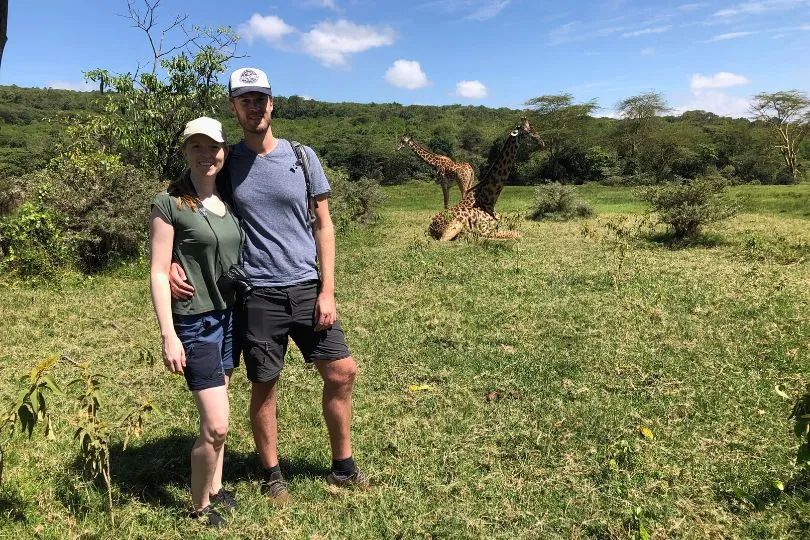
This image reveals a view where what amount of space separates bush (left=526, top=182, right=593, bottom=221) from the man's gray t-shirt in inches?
475

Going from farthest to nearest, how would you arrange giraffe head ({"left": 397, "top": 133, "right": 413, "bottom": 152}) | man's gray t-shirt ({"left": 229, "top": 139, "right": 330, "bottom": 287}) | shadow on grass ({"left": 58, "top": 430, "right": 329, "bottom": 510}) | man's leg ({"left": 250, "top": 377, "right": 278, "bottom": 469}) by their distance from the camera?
1. giraffe head ({"left": 397, "top": 133, "right": 413, "bottom": 152})
2. shadow on grass ({"left": 58, "top": 430, "right": 329, "bottom": 510})
3. man's leg ({"left": 250, "top": 377, "right": 278, "bottom": 469})
4. man's gray t-shirt ({"left": 229, "top": 139, "right": 330, "bottom": 287})

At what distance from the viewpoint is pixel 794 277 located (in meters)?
6.39

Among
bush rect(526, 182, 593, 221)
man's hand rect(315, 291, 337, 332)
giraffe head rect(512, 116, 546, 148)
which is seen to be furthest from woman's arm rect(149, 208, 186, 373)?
bush rect(526, 182, 593, 221)

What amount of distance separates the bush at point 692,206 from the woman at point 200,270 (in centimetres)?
873

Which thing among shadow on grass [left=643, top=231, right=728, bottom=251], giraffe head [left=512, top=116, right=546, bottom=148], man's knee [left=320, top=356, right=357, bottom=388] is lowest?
man's knee [left=320, top=356, right=357, bottom=388]

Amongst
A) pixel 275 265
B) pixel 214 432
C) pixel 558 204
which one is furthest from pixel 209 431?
pixel 558 204

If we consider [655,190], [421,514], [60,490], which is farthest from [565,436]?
[655,190]

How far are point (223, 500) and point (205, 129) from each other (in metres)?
1.70

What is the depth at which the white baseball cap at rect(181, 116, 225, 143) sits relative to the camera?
2199 mm

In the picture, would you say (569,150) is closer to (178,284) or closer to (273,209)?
(273,209)

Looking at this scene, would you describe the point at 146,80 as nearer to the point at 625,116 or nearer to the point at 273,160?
the point at 273,160

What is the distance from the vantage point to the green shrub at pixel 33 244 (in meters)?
7.10

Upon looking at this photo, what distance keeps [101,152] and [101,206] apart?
4.49ft

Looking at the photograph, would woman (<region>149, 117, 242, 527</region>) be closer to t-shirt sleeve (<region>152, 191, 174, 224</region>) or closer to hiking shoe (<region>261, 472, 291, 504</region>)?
t-shirt sleeve (<region>152, 191, 174, 224</region>)
